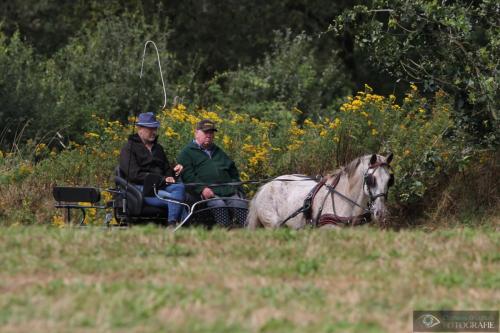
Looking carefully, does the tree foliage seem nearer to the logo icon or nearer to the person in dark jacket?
the person in dark jacket

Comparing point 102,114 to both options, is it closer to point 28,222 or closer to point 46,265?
point 28,222

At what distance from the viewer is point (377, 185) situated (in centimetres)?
1252

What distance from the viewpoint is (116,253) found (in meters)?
9.80

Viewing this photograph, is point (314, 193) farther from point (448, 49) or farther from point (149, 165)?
point (448, 49)

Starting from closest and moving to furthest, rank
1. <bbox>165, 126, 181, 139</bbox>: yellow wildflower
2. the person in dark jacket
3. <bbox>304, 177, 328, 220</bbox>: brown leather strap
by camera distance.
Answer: <bbox>304, 177, 328, 220</bbox>: brown leather strap, the person in dark jacket, <bbox>165, 126, 181, 139</bbox>: yellow wildflower

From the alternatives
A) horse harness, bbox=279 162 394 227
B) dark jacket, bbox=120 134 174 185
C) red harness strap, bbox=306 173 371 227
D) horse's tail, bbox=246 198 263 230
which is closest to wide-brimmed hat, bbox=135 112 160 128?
dark jacket, bbox=120 134 174 185

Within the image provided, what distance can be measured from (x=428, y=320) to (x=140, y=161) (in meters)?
6.39

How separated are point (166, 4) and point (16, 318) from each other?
26071mm

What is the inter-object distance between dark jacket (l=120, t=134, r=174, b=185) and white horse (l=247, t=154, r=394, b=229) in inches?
53.3

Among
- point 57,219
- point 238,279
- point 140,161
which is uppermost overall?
point 140,161

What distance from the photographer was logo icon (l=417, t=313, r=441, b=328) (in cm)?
785

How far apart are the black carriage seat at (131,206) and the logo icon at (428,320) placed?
5773 mm

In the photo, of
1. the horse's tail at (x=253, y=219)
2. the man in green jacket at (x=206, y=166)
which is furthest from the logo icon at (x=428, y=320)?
the man in green jacket at (x=206, y=166)

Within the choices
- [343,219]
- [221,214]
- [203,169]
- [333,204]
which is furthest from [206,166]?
[343,219]
